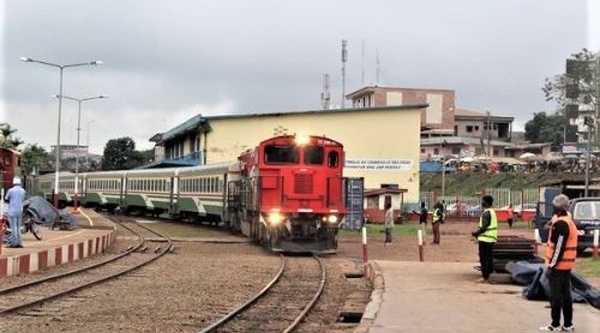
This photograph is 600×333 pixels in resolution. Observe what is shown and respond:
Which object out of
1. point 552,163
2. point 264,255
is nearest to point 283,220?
point 264,255

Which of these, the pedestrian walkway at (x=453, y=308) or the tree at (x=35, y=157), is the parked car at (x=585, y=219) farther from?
the tree at (x=35, y=157)

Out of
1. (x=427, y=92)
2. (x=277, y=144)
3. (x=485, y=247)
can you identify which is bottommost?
(x=485, y=247)

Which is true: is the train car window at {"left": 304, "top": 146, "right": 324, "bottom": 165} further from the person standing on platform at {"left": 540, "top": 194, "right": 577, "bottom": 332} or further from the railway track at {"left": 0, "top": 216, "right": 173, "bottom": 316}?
the person standing on platform at {"left": 540, "top": 194, "right": 577, "bottom": 332}

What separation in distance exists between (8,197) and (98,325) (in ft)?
31.7

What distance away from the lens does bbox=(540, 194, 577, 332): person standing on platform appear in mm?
9148

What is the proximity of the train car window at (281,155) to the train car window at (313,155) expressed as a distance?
27cm

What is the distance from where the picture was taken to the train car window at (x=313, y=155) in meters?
23.4

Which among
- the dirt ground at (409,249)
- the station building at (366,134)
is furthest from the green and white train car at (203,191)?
the station building at (366,134)

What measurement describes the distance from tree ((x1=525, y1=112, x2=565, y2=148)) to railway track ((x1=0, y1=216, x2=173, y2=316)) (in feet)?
312

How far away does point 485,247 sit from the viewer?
13750 millimetres

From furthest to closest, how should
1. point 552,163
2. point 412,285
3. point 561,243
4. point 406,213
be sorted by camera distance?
point 552,163
point 406,213
point 412,285
point 561,243

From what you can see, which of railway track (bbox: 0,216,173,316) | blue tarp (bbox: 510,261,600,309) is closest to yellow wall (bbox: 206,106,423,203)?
railway track (bbox: 0,216,173,316)

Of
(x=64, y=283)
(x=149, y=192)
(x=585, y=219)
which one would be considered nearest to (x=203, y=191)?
(x=149, y=192)

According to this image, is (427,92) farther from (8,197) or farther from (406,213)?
(8,197)
